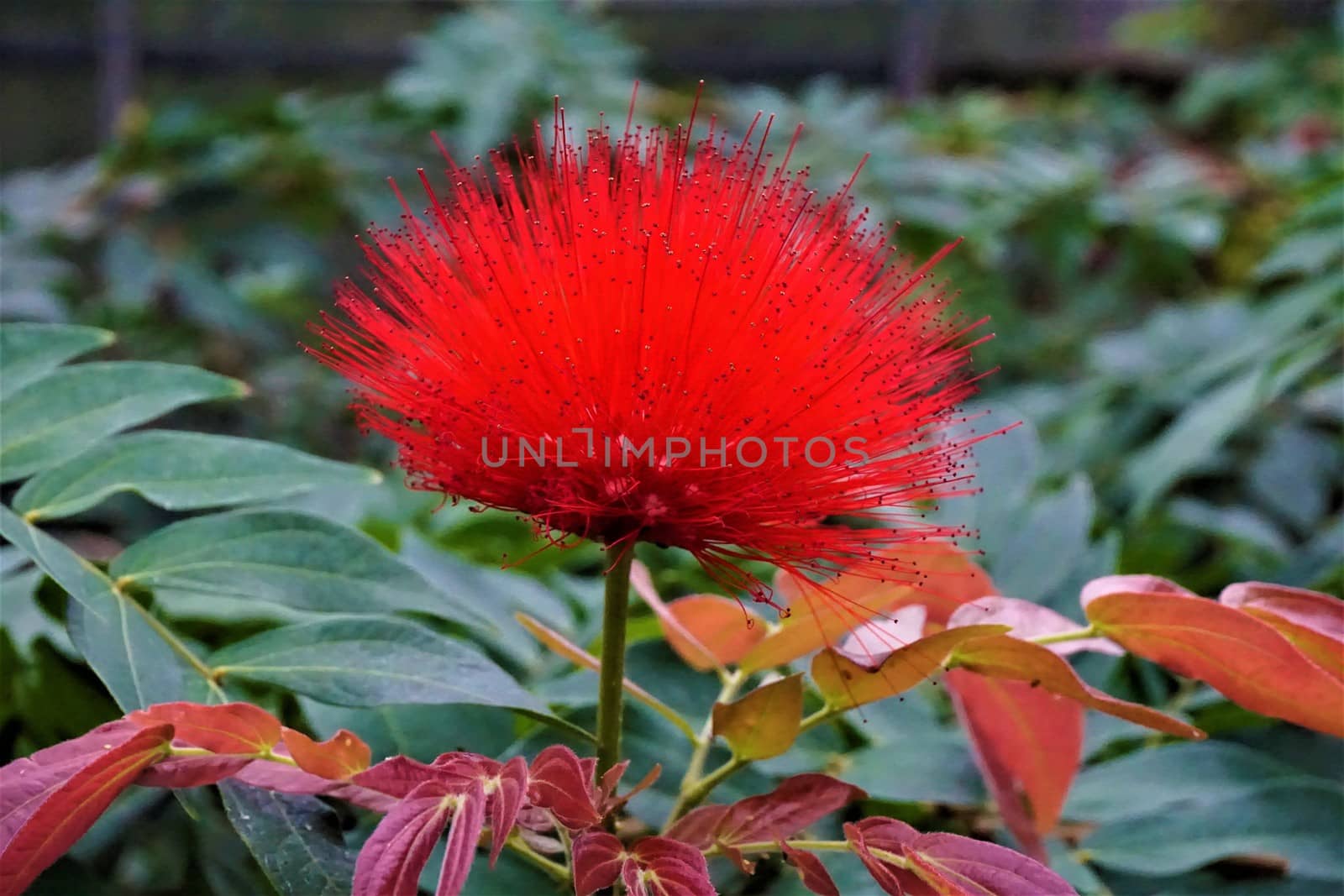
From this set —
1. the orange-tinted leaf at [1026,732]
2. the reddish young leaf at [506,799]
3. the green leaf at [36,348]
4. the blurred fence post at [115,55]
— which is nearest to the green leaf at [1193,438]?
the orange-tinted leaf at [1026,732]

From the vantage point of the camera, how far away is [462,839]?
481 mm

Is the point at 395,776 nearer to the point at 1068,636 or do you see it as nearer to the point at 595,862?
the point at 595,862

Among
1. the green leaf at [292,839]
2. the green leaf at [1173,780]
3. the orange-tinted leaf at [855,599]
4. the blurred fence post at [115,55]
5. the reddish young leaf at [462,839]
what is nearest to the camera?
the reddish young leaf at [462,839]

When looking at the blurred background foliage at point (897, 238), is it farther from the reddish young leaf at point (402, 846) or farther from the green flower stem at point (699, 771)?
the reddish young leaf at point (402, 846)

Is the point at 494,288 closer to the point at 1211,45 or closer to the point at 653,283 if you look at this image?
the point at 653,283

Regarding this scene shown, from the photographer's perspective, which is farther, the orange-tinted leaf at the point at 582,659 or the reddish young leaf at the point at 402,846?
the orange-tinted leaf at the point at 582,659

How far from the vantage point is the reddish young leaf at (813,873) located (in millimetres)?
547

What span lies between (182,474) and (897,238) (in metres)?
1.49

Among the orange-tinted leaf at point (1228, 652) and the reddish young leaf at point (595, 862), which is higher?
the orange-tinted leaf at point (1228, 652)

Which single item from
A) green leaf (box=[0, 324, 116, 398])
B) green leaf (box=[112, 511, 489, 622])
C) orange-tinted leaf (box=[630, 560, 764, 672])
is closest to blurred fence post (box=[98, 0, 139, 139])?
green leaf (box=[0, 324, 116, 398])

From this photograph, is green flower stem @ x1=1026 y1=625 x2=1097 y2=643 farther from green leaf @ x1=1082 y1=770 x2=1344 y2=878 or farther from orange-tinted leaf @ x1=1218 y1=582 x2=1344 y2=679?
green leaf @ x1=1082 y1=770 x2=1344 y2=878

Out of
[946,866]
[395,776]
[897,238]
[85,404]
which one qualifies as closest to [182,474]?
[85,404]

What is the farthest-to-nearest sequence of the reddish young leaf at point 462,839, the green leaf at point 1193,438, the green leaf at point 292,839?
the green leaf at point 1193,438 < the green leaf at point 292,839 < the reddish young leaf at point 462,839

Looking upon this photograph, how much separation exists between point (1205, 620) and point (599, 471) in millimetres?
336
